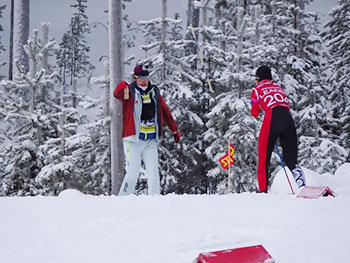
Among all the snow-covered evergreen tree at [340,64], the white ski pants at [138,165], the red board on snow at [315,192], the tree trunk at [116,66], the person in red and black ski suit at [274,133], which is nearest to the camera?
the red board on snow at [315,192]

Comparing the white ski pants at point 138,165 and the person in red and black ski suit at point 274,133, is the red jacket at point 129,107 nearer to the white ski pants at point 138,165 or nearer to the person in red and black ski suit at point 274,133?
the white ski pants at point 138,165

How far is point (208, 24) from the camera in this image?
14148 millimetres

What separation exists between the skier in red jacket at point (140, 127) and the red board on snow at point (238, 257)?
365cm

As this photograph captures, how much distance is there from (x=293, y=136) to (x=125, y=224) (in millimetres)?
3133

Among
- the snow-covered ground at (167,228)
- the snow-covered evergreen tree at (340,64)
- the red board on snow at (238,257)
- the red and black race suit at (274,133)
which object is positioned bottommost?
the snow-covered ground at (167,228)

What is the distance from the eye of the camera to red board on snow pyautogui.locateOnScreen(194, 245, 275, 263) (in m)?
1.96

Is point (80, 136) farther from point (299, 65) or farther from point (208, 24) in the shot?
point (299, 65)

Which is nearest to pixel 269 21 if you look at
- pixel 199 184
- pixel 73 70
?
pixel 199 184

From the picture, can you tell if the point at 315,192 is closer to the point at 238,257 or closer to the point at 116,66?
the point at 238,257

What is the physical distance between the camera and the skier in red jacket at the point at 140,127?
18.6 feet

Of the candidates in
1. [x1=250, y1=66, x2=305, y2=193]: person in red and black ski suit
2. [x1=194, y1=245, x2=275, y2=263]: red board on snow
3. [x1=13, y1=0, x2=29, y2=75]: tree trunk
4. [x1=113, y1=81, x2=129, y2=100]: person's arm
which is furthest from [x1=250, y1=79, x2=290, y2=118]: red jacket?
[x1=13, y1=0, x2=29, y2=75]: tree trunk

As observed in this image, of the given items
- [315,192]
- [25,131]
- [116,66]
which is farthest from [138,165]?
[25,131]

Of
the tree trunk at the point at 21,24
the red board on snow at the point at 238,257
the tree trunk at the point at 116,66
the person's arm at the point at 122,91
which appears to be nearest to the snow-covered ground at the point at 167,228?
the red board on snow at the point at 238,257

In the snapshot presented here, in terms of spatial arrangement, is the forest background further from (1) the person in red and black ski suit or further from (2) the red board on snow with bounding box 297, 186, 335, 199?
(2) the red board on snow with bounding box 297, 186, 335, 199
